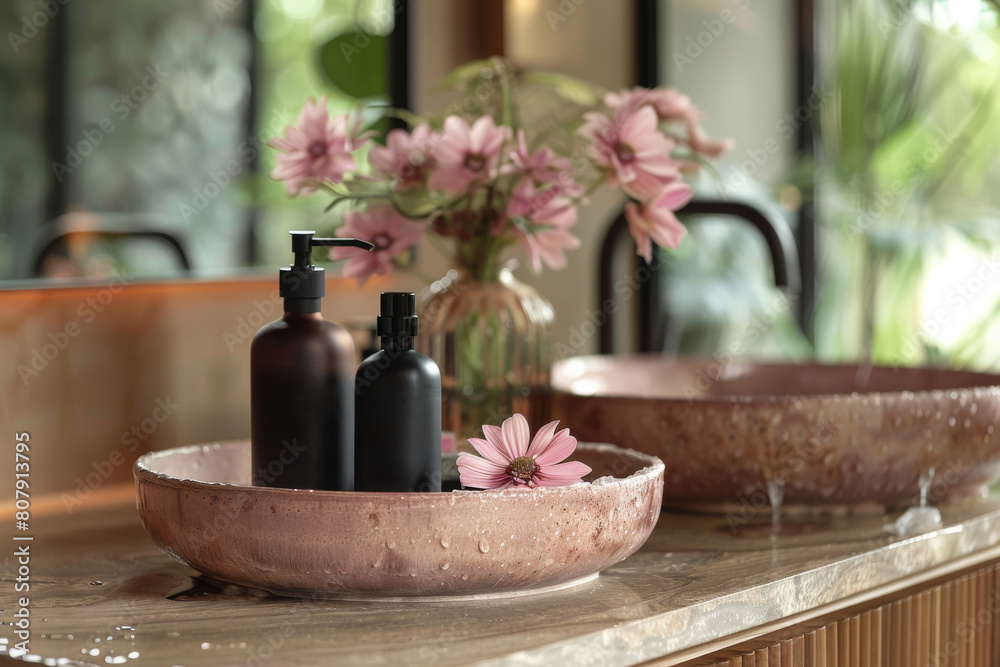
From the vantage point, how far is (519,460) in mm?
717

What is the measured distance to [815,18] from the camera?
73.4 inches

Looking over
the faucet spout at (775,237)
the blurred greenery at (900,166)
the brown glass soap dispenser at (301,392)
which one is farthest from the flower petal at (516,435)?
the blurred greenery at (900,166)

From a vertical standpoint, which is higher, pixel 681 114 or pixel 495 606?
pixel 681 114

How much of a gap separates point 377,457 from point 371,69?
63 centimetres

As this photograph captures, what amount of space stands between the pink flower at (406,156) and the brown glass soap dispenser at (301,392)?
215mm

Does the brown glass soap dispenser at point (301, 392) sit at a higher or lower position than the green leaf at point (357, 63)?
lower

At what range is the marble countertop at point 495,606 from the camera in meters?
0.59

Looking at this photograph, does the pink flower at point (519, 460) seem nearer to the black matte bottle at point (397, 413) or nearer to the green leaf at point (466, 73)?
the black matte bottle at point (397, 413)

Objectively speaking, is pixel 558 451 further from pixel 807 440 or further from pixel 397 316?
pixel 807 440

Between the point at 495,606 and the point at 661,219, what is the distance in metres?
0.39

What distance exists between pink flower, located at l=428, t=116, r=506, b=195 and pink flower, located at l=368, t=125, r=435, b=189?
0.03m

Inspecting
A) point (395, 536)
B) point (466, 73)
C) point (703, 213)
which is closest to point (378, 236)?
point (466, 73)

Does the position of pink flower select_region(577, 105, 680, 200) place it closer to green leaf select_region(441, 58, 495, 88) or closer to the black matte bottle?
green leaf select_region(441, 58, 495, 88)

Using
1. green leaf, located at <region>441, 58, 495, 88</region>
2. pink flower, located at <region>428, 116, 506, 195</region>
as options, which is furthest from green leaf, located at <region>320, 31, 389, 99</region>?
pink flower, located at <region>428, 116, 506, 195</region>
